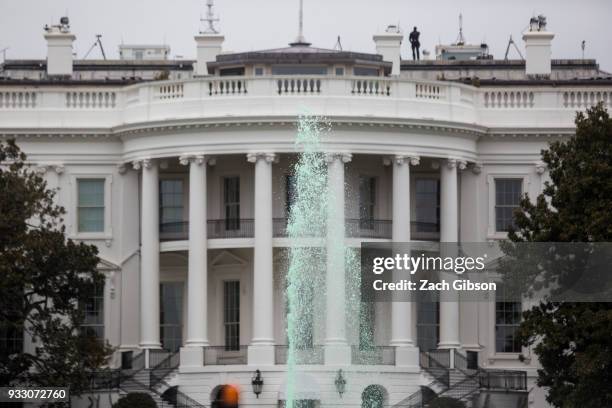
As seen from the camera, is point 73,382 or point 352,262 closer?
point 73,382

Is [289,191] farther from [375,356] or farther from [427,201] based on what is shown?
[375,356]

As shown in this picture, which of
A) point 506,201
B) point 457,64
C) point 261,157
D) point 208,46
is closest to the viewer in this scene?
point 261,157

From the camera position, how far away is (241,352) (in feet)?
272

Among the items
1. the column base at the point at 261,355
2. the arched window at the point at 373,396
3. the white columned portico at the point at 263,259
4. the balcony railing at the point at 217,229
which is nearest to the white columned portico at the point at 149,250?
the balcony railing at the point at 217,229

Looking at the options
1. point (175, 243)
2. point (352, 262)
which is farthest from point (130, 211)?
point (352, 262)

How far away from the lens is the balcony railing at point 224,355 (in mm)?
81312

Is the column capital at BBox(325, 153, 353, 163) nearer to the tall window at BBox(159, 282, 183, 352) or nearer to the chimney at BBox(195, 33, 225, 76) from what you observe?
the tall window at BBox(159, 282, 183, 352)

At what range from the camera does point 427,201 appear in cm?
8581

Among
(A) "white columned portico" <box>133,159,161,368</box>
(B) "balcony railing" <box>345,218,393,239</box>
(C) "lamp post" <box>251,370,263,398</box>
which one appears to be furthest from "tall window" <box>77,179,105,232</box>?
(C) "lamp post" <box>251,370,263,398</box>

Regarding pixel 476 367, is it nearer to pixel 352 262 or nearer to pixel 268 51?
pixel 352 262

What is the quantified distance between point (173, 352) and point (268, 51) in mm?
11652

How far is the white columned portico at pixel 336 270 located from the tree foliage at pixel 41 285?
26.9 feet

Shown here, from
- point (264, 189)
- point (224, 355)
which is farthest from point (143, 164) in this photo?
point (224, 355)

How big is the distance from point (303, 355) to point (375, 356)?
246cm
